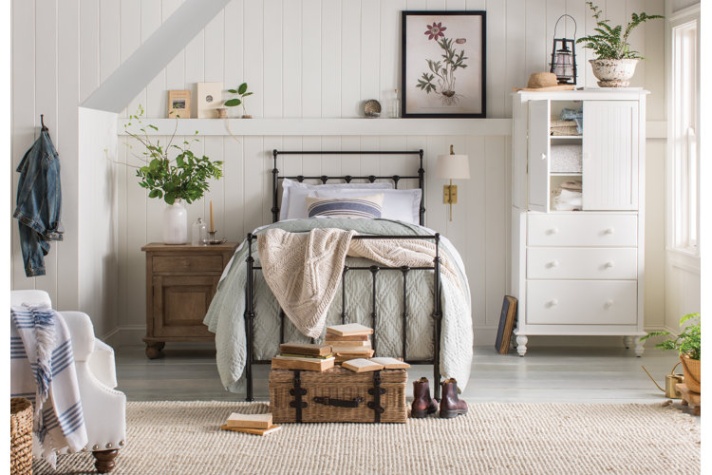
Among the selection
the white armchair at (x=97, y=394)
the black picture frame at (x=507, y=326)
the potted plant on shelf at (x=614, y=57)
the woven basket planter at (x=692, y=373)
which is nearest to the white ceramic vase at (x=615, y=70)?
the potted plant on shelf at (x=614, y=57)

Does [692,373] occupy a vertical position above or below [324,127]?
below

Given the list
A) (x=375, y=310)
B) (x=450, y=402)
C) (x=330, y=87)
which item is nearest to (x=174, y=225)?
(x=330, y=87)

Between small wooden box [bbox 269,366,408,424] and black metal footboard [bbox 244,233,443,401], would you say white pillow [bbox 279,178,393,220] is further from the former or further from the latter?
small wooden box [bbox 269,366,408,424]

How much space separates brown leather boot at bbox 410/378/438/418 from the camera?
12.8 ft

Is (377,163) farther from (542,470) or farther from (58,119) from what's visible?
(542,470)

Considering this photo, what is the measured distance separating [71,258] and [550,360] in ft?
9.10

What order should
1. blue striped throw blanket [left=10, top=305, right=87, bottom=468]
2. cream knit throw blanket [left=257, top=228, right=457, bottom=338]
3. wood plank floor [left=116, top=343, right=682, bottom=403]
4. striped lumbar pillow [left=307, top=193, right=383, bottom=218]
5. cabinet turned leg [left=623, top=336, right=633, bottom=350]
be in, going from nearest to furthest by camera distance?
blue striped throw blanket [left=10, top=305, right=87, bottom=468] < cream knit throw blanket [left=257, top=228, right=457, bottom=338] < wood plank floor [left=116, top=343, right=682, bottom=403] < striped lumbar pillow [left=307, top=193, right=383, bottom=218] < cabinet turned leg [left=623, top=336, right=633, bottom=350]

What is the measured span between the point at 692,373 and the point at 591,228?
57.4 inches

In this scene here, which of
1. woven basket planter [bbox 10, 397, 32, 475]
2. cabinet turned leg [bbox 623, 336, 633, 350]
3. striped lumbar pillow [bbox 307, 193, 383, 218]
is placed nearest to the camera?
woven basket planter [bbox 10, 397, 32, 475]

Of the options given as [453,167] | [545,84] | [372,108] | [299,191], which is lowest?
[299,191]

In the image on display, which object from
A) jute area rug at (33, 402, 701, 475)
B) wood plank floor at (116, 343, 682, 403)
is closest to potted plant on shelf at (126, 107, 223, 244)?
wood plank floor at (116, 343, 682, 403)

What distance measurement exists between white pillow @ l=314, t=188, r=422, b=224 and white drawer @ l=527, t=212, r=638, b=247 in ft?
2.43

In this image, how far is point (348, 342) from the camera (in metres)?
3.91

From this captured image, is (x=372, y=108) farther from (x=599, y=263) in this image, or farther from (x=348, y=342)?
(x=348, y=342)
